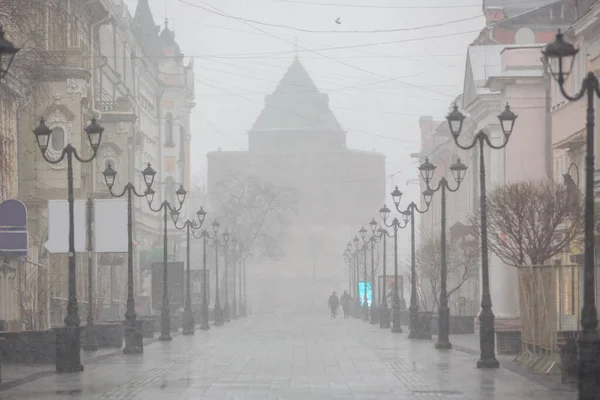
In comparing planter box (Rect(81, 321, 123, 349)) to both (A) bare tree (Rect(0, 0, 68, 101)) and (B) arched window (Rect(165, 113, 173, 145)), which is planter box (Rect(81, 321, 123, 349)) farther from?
(B) arched window (Rect(165, 113, 173, 145))

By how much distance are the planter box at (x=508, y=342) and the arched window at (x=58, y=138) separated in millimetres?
24558

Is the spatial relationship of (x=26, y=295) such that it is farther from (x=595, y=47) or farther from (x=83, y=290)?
(x=595, y=47)

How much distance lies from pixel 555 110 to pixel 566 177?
6283 millimetres

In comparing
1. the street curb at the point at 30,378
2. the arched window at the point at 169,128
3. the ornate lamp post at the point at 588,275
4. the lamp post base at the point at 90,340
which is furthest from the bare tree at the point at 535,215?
the arched window at the point at 169,128

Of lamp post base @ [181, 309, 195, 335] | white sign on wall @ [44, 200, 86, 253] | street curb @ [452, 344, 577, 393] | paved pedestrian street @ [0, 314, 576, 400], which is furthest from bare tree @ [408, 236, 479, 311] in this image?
street curb @ [452, 344, 577, 393]

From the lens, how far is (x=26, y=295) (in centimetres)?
4284

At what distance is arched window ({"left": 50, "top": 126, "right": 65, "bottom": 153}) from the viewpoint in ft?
173

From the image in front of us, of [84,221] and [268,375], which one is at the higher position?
[84,221]

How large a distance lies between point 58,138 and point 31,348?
2361 cm

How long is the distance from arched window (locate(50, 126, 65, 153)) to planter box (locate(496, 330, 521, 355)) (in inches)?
967

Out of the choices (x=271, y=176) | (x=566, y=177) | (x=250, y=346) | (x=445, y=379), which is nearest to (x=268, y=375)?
(x=445, y=379)

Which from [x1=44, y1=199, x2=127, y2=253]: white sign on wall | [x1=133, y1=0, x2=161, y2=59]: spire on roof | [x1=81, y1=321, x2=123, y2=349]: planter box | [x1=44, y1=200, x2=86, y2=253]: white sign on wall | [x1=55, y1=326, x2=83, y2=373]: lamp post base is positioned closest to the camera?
[x1=55, y1=326, x2=83, y2=373]: lamp post base

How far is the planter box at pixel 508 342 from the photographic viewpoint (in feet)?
107

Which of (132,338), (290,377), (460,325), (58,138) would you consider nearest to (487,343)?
(290,377)
